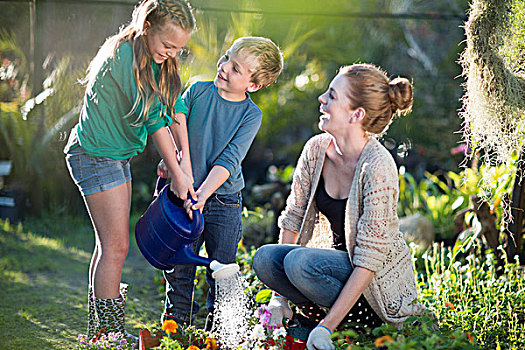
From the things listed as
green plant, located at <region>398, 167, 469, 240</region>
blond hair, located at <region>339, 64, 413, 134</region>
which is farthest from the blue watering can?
green plant, located at <region>398, 167, 469, 240</region>

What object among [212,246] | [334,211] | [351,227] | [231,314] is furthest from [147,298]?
[351,227]

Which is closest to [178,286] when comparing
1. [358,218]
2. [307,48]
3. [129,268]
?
[358,218]

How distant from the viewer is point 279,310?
2049mm

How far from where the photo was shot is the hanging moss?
224cm

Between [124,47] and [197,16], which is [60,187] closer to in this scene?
[197,16]

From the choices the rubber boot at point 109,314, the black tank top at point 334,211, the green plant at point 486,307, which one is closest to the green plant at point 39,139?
the rubber boot at point 109,314

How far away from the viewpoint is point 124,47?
1890 millimetres

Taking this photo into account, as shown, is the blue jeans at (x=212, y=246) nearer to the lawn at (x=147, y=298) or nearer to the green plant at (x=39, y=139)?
the lawn at (x=147, y=298)

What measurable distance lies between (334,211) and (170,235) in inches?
23.7

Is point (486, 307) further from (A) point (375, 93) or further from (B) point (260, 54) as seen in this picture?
(B) point (260, 54)

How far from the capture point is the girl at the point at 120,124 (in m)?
1.88

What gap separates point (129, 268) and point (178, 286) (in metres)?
1.65

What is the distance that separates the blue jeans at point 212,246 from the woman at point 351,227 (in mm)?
190

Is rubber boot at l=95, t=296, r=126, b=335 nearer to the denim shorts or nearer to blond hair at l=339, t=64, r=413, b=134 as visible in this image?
the denim shorts
